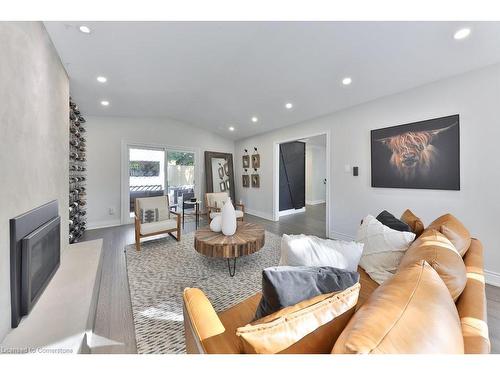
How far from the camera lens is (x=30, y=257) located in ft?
4.82

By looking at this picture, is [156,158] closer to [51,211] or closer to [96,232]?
[96,232]

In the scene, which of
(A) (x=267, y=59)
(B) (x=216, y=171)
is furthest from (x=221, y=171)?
(A) (x=267, y=59)

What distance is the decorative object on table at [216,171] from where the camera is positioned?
241 inches

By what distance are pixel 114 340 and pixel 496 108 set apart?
4.27 meters

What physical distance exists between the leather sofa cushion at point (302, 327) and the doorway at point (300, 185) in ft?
11.5

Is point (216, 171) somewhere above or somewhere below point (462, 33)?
below

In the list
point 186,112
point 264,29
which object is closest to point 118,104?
point 186,112

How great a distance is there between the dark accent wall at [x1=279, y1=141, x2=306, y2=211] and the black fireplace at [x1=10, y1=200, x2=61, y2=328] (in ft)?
16.6

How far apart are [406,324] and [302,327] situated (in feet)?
1.01

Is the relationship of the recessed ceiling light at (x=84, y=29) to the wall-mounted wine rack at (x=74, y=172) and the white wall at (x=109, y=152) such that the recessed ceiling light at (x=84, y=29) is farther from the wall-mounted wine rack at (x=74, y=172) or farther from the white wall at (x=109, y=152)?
the white wall at (x=109, y=152)

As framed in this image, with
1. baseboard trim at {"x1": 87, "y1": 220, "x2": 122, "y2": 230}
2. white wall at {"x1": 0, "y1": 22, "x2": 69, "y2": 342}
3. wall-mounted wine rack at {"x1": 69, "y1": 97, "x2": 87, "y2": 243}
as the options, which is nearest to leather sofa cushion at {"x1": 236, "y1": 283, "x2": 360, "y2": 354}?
white wall at {"x1": 0, "y1": 22, "x2": 69, "y2": 342}

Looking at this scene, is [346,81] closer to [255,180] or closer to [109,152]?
[255,180]

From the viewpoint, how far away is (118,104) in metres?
4.08
